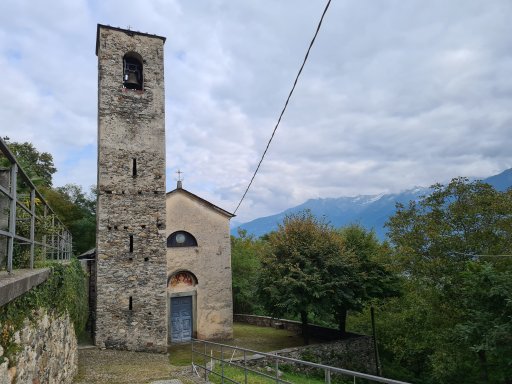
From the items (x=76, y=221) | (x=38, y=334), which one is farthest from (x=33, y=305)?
(x=76, y=221)

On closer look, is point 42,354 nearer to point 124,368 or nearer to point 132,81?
point 124,368

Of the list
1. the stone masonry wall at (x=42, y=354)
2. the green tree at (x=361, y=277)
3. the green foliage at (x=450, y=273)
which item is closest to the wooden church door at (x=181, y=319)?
the green tree at (x=361, y=277)

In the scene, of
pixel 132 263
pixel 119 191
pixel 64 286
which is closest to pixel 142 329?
pixel 132 263

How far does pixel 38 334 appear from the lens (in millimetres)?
4809

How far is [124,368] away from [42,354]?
22.6 feet

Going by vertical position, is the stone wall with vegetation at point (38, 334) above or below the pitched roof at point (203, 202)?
below

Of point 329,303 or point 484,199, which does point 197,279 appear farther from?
point 484,199

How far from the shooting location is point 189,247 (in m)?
18.0

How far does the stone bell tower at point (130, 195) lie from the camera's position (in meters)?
14.5

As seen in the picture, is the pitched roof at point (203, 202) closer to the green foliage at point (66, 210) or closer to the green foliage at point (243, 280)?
the green foliage at point (243, 280)

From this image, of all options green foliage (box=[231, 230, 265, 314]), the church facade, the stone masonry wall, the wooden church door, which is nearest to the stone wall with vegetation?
the stone masonry wall

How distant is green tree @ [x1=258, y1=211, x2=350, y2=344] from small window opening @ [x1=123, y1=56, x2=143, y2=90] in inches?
338

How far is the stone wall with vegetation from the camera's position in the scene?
3406 mm

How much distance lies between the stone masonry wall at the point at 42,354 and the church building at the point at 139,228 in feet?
21.3
